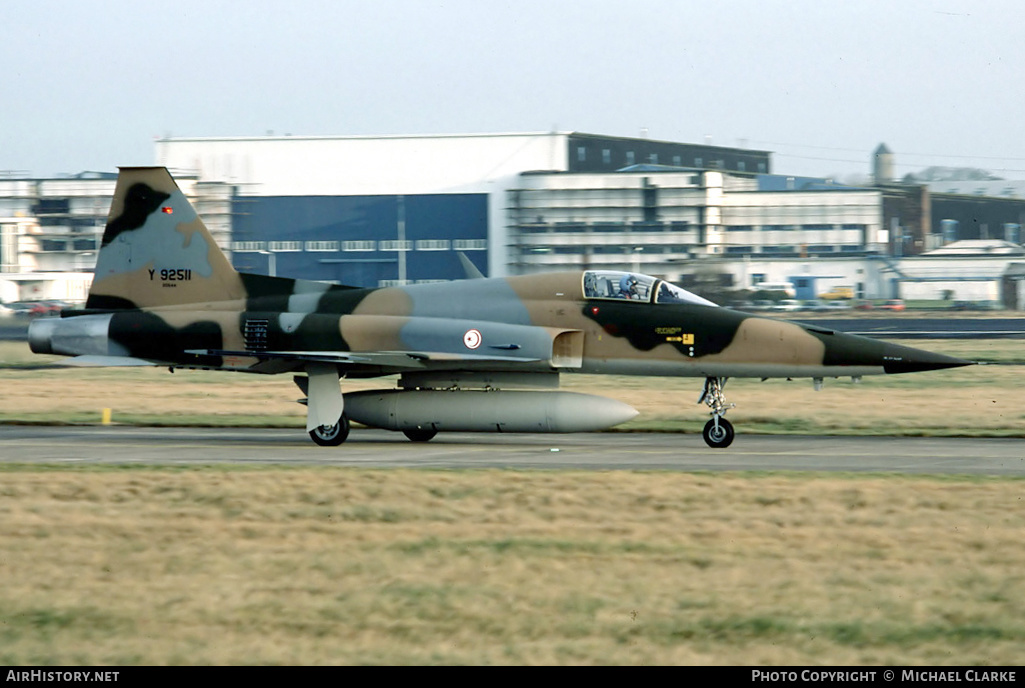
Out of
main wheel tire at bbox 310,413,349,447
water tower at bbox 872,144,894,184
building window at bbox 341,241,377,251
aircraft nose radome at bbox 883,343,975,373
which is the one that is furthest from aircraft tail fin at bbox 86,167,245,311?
water tower at bbox 872,144,894,184

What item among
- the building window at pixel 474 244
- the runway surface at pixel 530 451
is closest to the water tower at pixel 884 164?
the building window at pixel 474 244

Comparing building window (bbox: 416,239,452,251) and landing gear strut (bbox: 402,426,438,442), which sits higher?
building window (bbox: 416,239,452,251)

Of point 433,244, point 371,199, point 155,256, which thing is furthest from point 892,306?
point 155,256

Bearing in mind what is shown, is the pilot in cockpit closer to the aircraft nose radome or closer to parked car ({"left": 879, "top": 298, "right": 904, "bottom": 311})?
the aircraft nose radome

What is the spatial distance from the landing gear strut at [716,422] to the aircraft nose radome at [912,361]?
2366mm

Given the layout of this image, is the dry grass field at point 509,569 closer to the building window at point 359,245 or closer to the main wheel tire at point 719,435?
the main wheel tire at point 719,435

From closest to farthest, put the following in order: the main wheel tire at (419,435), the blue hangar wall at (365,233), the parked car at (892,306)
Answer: the main wheel tire at (419,435), the parked car at (892,306), the blue hangar wall at (365,233)

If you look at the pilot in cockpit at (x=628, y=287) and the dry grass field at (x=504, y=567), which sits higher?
the pilot in cockpit at (x=628, y=287)

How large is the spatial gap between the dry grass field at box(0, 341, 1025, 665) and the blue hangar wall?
266 feet

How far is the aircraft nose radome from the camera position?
54.9 ft

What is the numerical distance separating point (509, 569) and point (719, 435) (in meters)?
8.94

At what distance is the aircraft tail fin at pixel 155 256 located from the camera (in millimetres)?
19578
